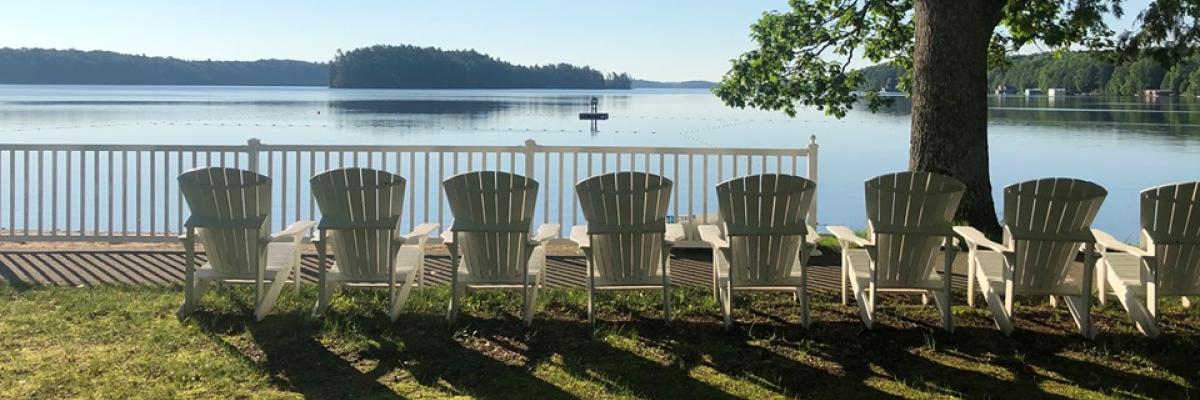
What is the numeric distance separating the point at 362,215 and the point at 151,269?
2.44m

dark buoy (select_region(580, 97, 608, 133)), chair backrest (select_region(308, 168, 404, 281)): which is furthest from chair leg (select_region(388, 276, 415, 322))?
dark buoy (select_region(580, 97, 608, 133))

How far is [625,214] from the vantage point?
5543 millimetres

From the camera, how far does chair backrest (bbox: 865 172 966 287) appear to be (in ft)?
17.8

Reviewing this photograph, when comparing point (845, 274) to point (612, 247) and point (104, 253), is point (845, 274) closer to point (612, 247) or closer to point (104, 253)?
point (612, 247)

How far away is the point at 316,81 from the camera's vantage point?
314 feet

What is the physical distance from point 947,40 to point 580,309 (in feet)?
14.5

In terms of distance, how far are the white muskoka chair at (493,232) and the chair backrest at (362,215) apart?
1.02 ft

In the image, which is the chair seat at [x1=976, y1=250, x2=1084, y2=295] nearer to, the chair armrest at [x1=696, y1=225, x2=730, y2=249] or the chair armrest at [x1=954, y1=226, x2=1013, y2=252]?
the chair armrest at [x1=954, y1=226, x2=1013, y2=252]

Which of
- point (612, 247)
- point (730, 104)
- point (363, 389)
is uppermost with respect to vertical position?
point (730, 104)

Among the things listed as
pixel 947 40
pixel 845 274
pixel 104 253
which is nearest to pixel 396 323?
pixel 845 274

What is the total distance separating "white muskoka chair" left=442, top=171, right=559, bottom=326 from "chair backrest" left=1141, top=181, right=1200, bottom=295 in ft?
10.2

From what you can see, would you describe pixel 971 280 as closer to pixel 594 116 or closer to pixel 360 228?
pixel 360 228

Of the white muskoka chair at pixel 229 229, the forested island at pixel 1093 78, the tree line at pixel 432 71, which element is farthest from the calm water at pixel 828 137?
the tree line at pixel 432 71

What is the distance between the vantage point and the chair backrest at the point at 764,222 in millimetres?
5453
